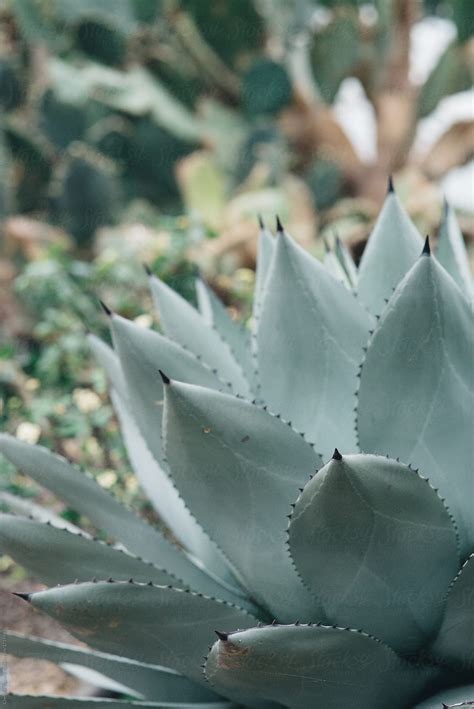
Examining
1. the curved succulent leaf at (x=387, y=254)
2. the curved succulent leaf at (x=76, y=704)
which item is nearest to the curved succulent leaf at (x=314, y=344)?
the curved succulent leaf at (x=387, y=254)

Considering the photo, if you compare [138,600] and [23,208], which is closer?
[138,600]

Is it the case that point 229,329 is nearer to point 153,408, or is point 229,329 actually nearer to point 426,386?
point 153,408

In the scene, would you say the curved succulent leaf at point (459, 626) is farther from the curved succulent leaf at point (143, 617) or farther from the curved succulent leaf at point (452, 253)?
the curved succulent leaf at point (452, 253)

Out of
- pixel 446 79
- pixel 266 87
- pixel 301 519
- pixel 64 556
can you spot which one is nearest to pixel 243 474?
pixel 301 519

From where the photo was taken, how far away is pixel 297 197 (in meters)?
4.80

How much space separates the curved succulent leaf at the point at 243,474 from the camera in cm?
63

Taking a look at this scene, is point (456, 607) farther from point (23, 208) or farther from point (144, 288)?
point (23, 208)

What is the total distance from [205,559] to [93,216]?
401 centimetres

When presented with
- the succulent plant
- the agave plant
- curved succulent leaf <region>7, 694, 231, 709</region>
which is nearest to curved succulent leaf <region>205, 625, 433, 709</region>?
the agave plant

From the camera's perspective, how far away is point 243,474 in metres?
0.65

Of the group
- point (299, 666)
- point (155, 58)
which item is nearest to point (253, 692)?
point (299, 666)

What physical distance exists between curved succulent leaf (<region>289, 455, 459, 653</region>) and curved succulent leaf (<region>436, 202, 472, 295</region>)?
349mm

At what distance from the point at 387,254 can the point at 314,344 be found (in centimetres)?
19

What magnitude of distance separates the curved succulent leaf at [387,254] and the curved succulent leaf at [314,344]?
0.43 ft
